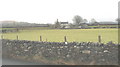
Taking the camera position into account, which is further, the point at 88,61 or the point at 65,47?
the point at 65,47

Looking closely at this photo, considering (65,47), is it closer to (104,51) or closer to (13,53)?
(104,51)

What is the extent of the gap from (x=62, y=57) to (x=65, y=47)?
3.12 ft

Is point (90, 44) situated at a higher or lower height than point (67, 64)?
higher

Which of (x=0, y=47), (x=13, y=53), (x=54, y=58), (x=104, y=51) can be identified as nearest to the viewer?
(x=104, y=51)

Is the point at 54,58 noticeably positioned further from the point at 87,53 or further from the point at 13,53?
the point at 13,53

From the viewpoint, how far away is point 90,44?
1402cm

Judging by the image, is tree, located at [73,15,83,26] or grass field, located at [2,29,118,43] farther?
tree, located at [73,15,83,26]

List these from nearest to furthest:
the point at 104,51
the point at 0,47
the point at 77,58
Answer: the point at 104,51
the point at 77,58
the point at 0,47

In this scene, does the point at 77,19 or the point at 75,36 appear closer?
the point at 75,36

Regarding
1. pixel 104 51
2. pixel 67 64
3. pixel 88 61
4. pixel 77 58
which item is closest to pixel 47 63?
pixel 67 64

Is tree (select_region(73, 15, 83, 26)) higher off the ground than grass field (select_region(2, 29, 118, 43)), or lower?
higher

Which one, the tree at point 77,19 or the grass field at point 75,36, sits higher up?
the tree at point 77,19

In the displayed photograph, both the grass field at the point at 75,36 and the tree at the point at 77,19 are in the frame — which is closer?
the grass field at the point at 75,36

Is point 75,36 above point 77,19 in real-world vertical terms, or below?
below
